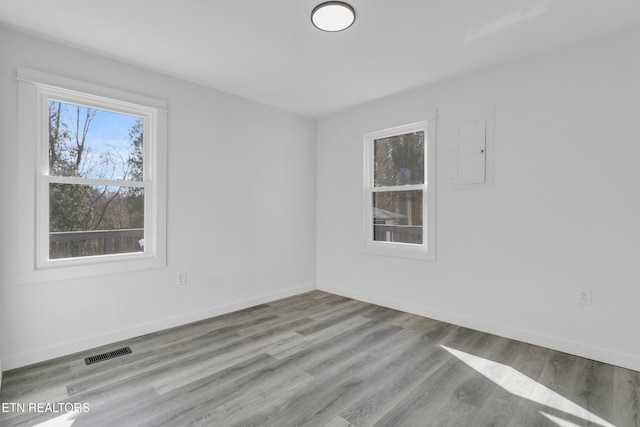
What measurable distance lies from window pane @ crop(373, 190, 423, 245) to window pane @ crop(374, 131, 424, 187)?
160mm

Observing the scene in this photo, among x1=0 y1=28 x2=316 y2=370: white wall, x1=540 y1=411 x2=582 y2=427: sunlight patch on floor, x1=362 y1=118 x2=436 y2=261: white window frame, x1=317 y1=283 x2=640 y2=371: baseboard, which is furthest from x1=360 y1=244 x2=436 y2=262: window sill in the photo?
x1=540 y1=411 x2=582 y2=427: sunlight patch on floor

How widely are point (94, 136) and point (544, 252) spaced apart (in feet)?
13.1

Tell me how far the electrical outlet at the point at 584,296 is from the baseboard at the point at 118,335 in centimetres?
310

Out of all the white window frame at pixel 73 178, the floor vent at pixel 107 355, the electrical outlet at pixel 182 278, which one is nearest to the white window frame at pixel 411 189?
the electrical outlet at pixel 182 278

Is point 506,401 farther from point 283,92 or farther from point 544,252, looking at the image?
point 283,92

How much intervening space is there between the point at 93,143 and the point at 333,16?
227 centimetres

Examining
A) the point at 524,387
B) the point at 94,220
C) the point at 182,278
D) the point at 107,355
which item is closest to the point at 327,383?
the point at 524,387

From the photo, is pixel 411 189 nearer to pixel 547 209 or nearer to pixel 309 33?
pixel 547 209

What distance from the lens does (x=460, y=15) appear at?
220cm

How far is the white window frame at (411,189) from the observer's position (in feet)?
11.2

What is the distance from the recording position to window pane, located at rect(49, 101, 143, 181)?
2.61 m

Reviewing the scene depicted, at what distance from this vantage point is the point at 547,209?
8.85ft

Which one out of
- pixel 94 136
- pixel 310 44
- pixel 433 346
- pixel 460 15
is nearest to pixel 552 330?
pixel 433 346

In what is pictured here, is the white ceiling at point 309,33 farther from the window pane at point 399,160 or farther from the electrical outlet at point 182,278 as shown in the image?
the electrical outlet at point 182,278
